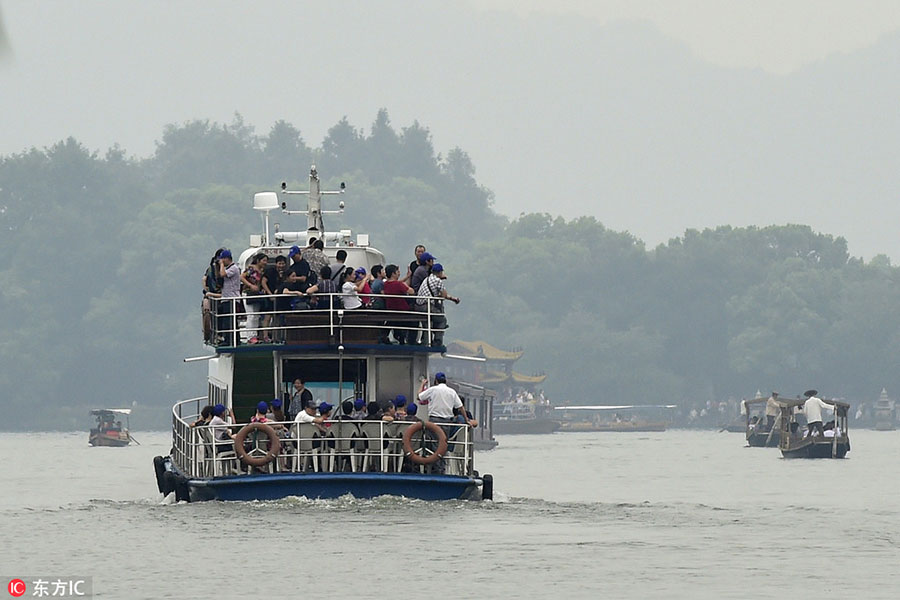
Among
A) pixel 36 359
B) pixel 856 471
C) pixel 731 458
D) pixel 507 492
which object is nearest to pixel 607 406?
pixel 36 359

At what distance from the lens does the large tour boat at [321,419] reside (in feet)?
113

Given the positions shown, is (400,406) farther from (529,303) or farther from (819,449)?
(529,303)

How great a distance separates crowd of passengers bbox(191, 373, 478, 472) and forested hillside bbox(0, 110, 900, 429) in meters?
113

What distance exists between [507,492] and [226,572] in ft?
68.2

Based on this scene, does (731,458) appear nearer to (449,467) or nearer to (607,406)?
(449,467)

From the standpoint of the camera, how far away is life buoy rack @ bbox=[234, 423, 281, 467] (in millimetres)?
34375

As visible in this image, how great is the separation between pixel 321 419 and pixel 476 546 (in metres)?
4.94

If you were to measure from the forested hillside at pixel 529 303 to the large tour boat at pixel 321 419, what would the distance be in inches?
4429

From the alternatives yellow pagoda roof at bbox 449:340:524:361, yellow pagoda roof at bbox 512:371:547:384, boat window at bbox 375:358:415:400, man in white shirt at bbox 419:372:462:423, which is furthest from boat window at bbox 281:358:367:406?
yellow pagoda roof at bbox 512:371:547:384

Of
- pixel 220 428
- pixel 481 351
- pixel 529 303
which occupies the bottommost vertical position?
pixel 220 428

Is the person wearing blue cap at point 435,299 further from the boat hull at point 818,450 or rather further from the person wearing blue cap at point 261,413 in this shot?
the boat hull at point 818,450

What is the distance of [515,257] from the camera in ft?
562

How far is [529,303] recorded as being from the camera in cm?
16912

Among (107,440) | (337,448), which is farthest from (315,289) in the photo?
(107,440)
